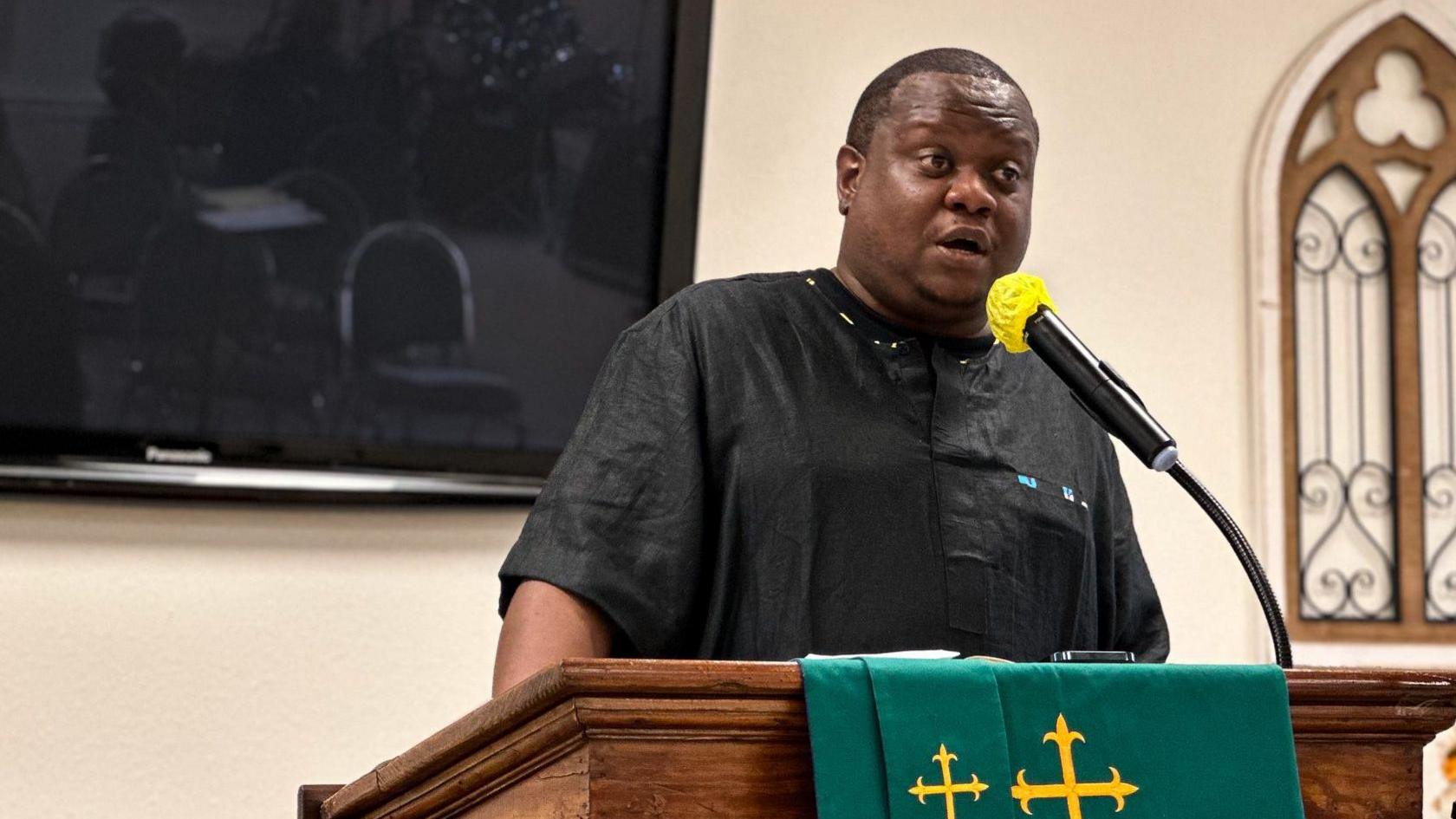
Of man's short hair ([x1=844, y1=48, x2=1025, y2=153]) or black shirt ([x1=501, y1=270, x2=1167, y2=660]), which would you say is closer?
black shirt ([x1=501, y1=270, x2=1167, y2=660])

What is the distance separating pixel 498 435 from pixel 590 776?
1729 mm

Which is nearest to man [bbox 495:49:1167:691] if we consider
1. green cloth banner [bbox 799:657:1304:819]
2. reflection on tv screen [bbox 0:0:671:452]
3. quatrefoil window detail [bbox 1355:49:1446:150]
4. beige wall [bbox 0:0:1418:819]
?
green cloth banner [bbox 799:657:1304:819]

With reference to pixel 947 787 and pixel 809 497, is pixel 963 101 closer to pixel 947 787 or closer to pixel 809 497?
pixel 809 497

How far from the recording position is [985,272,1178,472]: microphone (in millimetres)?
1234

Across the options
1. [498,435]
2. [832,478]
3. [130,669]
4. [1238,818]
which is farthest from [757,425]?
[130,669]

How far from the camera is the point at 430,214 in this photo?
263cm

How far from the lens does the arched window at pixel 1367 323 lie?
3.28m

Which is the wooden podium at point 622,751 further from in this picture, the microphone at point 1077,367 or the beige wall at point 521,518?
the beige wall at point 521,518

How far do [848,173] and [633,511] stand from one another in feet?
1.62

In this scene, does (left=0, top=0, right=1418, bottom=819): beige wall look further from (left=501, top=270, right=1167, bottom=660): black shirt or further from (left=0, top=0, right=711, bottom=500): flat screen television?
(left=501, top=270, right=1167, bottom=660): black shirt

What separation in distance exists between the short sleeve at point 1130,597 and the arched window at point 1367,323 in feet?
5.05

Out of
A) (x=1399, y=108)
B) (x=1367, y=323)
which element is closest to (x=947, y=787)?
(x=1367, y=323)

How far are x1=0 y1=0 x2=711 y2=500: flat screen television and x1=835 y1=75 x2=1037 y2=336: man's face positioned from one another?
3.58 feet

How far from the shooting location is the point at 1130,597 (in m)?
1.81
